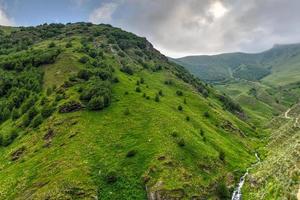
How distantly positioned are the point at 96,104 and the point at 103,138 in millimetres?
18206

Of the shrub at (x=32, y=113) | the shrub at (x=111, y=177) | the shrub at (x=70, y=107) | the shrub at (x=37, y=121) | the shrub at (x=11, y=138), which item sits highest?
the shrub at (x=70, y=107)

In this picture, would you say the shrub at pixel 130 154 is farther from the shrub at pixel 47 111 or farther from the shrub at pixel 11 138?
the shrub at pixel 11 138

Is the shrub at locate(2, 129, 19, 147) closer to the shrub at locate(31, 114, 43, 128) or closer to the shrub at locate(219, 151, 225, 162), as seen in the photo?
the shrub at locate(31, 114, 43, 128)

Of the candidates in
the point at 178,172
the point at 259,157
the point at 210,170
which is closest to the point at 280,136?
the point at 259,157

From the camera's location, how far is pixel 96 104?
118375mm

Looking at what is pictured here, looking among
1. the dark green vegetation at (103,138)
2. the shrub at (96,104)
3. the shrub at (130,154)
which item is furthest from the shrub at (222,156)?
the shrub at (96,104)

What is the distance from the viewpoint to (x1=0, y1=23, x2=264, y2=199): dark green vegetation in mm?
86188

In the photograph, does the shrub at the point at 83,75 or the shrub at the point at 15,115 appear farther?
the shrub at the point at 83,75

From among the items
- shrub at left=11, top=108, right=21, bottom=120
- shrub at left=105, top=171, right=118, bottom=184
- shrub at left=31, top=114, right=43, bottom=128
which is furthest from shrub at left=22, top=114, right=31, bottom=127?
shrub at left=105, top=171, right=118, bottom=184

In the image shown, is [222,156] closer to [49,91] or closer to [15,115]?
[49,91]

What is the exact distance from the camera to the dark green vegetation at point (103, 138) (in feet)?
283

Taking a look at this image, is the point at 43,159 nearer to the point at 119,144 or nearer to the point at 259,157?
the point at 119,144

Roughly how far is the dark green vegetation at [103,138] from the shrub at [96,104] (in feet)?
1.08

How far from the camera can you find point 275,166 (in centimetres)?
9425
